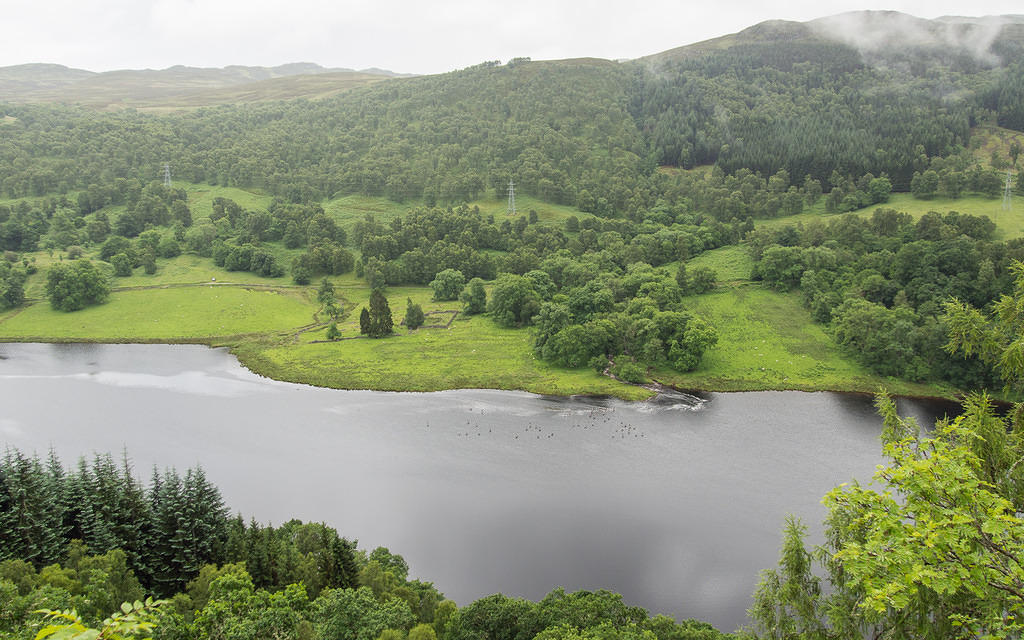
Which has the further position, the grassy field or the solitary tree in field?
the grassy field

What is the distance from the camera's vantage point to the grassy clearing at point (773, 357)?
6856 centimetres

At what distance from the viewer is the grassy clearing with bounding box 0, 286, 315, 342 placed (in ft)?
292

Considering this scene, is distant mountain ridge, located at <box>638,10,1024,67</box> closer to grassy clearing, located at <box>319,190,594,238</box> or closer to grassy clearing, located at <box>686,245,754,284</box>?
grassy clearing, located at <box>319,190,594,238</box>

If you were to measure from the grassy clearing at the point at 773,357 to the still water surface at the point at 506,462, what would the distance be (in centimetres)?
281

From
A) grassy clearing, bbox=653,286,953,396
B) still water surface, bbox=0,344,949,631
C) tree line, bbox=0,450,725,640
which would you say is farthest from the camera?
grassy clearing, bbox=653,286,953,396

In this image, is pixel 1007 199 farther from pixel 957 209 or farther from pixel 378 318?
pixel 378 318

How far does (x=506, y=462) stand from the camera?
53.3 meters

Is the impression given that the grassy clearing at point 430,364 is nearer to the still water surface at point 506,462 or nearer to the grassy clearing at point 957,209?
the still water surface at point 506,462

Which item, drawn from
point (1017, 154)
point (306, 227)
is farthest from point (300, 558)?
point (1017, 154)

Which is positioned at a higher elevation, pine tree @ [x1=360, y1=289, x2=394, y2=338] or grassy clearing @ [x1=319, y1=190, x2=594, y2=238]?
grassy clearing @ [x1=319, y1=190, x2=594, y2=238]

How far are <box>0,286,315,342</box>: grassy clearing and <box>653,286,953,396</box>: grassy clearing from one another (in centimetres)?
5884

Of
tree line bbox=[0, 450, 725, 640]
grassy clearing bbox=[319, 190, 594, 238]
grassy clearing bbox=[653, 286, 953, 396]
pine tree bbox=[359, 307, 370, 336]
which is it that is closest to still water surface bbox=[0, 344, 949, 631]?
grassy clearing bbox=[653, 286, 953, 396]

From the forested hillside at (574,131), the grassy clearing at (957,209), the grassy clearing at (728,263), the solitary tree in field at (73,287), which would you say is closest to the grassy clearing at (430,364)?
the solitary tree in field at (73,287)

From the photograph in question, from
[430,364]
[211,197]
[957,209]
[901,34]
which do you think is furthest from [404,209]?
[901,34]
